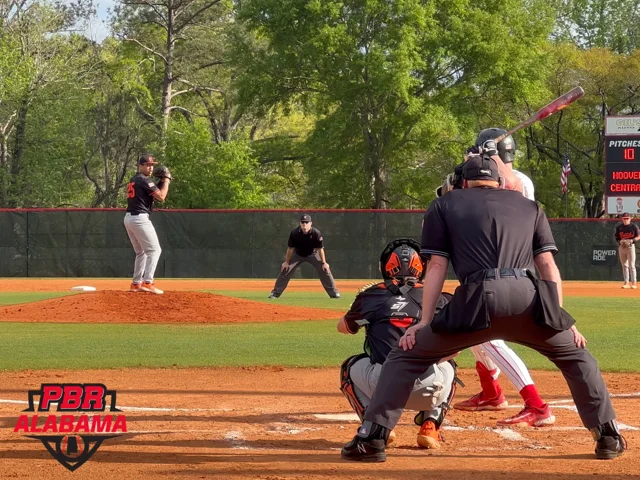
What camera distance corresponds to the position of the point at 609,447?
507 cm

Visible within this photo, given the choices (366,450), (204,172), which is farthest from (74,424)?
(204,172)

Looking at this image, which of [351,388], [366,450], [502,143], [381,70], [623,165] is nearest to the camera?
[366,450]

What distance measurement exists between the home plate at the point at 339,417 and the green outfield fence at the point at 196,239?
23.9 metres

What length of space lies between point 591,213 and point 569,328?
52279 mm

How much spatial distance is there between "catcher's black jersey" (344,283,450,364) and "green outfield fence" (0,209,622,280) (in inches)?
987

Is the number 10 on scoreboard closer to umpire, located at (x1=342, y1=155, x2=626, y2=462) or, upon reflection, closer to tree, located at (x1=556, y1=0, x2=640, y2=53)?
umpire, located at (x1=342, y1=155, x2=626, y2=462)

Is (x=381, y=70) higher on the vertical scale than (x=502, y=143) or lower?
higher

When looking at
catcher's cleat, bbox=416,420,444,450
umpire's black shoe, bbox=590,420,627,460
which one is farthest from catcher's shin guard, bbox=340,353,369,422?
umpire's black shoe, bbox=590,420,627,460

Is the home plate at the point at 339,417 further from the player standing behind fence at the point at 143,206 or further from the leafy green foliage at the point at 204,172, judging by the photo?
the leafy green foliage at the point at 204,172

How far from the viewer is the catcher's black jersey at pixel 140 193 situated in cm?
1445

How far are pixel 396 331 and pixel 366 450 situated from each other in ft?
2.60

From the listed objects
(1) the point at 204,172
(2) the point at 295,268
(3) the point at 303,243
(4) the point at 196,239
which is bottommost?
(4) the point at 196,239

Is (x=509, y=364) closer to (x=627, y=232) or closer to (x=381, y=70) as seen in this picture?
(x=627, y=232)

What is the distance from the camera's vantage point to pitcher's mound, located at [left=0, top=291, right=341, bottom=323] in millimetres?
14570
